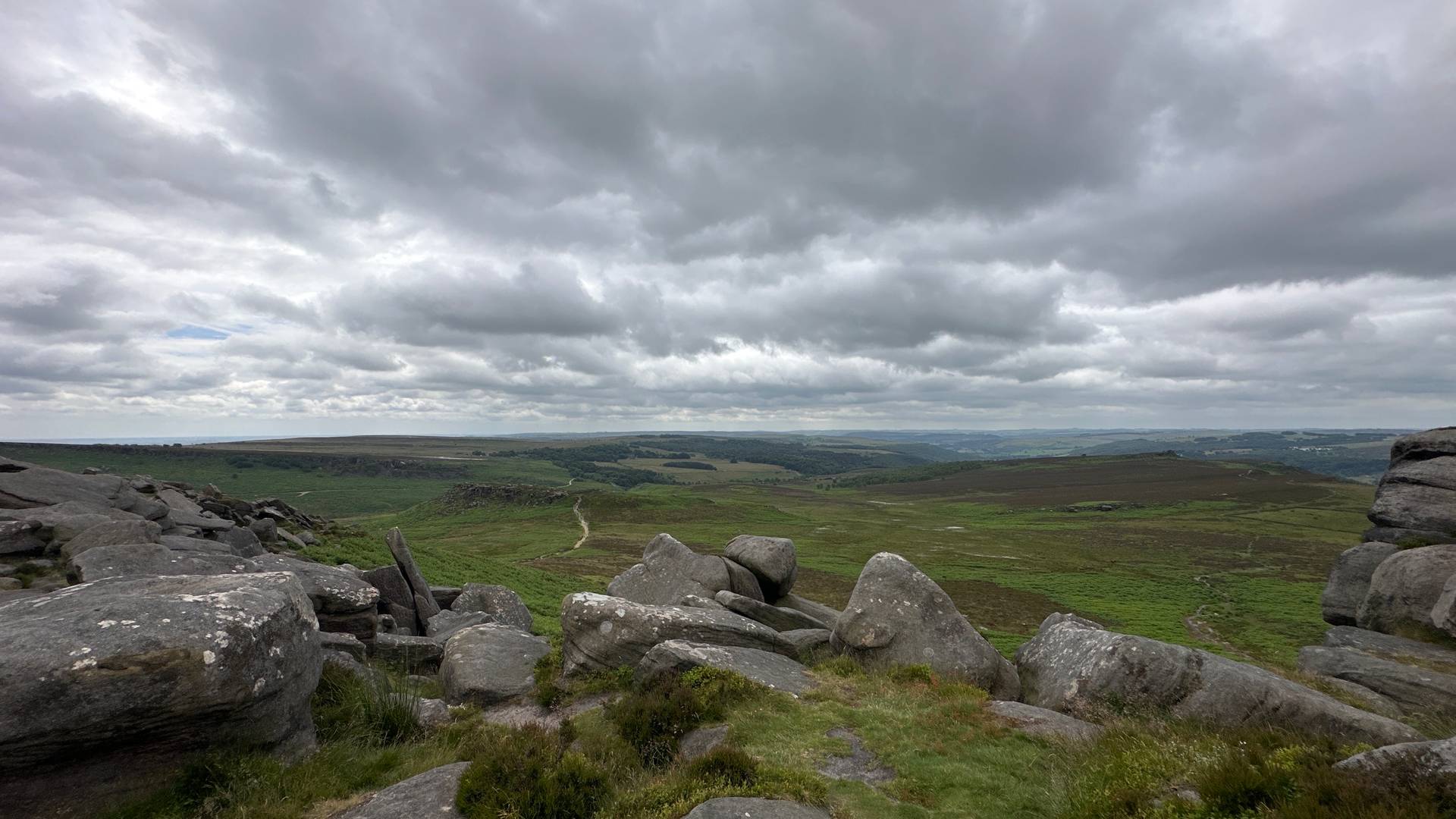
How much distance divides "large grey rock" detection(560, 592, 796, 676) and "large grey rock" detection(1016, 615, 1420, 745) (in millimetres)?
9012

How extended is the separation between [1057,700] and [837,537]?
107231 millimetres

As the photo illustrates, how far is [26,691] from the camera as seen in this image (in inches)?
325


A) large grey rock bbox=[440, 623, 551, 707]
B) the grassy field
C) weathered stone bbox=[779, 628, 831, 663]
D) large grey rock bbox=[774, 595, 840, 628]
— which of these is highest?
large grey rock bbox=[440, 623, 551, 707]

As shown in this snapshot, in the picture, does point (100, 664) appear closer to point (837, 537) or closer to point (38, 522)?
point (38, 522)

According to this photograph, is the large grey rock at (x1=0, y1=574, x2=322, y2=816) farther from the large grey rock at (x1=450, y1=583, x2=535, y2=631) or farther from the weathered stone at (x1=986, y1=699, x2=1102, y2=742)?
the large grey rock at (x1=450, y1=583, x2=535, y2=631)

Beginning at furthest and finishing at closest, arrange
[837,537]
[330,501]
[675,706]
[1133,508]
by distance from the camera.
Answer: [330,501] → [1133,508] → [837,537] → [675,706]

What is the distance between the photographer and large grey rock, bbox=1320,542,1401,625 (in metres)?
30.2

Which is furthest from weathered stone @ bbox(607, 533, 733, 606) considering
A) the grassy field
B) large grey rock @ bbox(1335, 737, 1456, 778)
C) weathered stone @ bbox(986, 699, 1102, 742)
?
large grey rock @ bbox(1335, 737, 1456, 778)

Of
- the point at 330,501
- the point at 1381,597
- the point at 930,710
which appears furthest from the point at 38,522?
the point at 330,501

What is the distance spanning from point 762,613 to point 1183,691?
13850 mm

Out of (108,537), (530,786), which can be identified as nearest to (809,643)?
(530,786)

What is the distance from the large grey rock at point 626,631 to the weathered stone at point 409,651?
4.85 m

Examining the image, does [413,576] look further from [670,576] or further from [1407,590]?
[1407,590]

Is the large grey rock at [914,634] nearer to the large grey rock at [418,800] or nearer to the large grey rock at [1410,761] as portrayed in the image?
the large grey rock at [1410,761]
